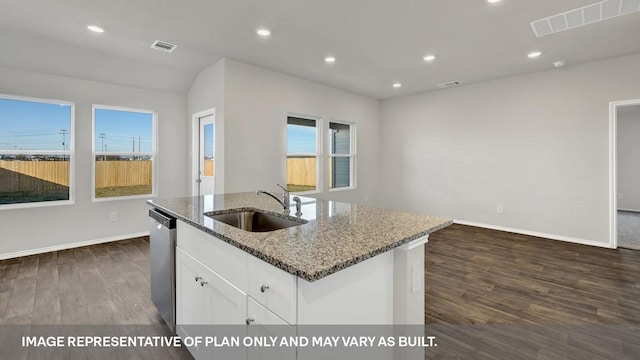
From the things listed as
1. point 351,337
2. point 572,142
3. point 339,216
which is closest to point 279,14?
point 339,216

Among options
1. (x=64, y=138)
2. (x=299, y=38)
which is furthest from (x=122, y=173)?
(x=299, y=38)

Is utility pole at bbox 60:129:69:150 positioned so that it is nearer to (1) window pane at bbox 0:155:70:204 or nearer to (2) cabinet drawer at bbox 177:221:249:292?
(1) window pane at bbox 0:155:70:204

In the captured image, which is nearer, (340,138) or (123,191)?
(123,191)

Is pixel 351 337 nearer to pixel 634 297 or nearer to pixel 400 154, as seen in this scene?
pixel 634 297

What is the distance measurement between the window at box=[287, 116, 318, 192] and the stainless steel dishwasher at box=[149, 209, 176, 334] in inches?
115

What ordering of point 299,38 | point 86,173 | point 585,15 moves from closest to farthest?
point 585,15 < point 299,38 < point 86,173

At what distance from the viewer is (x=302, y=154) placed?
17.5 ft

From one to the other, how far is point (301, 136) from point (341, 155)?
1.11m

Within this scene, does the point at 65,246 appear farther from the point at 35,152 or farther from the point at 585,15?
the point at 585,15

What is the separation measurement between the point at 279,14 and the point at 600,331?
3.74 m

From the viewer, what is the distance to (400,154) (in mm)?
6535

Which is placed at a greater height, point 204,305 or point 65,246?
point 204,305

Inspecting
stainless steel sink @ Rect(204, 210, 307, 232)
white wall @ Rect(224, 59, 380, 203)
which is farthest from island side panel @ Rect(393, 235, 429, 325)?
white wall @ Rect(224, 59, 380, 203)

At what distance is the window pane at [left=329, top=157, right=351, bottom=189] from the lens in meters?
5.95
